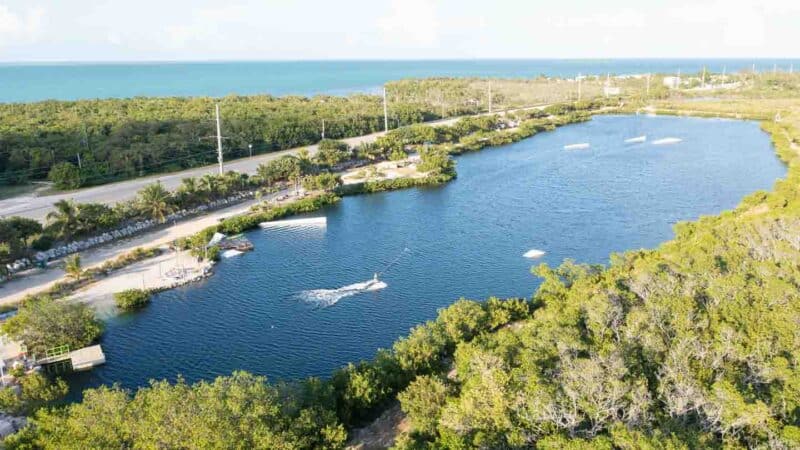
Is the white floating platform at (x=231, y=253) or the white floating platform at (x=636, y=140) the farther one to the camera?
the white floating platform at (x=636, y=140)

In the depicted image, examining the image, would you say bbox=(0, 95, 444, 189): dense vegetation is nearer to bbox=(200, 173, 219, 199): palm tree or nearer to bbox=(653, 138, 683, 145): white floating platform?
bbox=(200, 173, 219, 199): palm tree

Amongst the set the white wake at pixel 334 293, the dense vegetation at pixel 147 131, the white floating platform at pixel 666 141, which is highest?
the dense vegetation at pixel 147 131

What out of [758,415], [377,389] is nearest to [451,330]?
[377,389]

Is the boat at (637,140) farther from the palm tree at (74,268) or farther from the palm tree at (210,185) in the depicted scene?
the palm tree at (74,268)

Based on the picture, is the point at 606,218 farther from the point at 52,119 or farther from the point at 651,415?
the point at 52,119

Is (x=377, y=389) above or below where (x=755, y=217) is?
below

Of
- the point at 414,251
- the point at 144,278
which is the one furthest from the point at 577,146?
the point at 144,278

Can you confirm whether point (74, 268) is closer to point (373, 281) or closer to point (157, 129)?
point (373, 281)

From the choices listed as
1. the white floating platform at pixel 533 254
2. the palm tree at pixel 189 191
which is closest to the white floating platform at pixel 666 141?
the white floating platform at pixel 533 254
